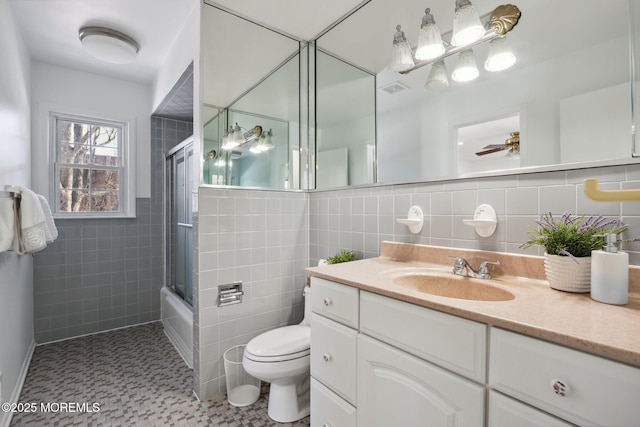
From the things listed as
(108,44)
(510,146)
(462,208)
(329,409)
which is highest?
(108,44)

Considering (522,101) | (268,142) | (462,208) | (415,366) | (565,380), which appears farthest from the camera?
(268,142)

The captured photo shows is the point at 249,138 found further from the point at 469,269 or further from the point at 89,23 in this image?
the point at 469,269

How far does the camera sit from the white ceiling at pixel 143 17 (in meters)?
1.84

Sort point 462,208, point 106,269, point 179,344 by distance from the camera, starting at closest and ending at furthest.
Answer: point 462,208 → point 179,344 → point 106,269

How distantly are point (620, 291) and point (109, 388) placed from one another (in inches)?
105

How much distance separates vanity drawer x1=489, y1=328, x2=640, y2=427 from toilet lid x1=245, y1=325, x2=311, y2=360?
1062mm

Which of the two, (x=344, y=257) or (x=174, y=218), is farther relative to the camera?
(x=174, y=218)

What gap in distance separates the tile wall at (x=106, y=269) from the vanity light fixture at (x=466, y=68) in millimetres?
2901

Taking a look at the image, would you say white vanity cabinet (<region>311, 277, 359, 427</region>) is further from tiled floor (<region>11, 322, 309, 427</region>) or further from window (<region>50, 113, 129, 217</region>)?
window (<region>50, 113, 129, 217</region>)

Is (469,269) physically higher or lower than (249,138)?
lower

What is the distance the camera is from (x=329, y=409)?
1221 millimetres

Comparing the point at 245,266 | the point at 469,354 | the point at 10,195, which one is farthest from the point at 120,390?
the point at 469,354

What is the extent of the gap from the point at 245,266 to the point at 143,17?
1.89 m

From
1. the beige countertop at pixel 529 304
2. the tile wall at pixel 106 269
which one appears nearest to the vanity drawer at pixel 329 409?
the beige countertop at pixel 529 304
